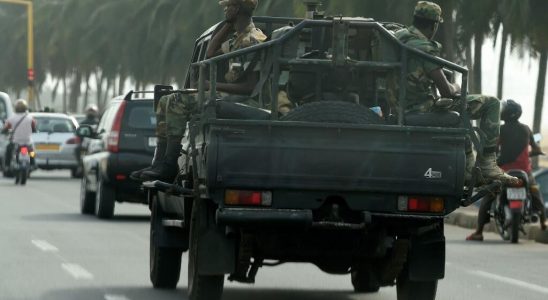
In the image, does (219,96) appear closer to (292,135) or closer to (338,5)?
(292,135)

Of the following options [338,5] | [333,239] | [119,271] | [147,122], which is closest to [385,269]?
[333,239]

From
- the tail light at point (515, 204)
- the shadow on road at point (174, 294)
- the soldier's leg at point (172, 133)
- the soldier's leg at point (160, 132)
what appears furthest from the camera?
the tail light at point (515, 204)

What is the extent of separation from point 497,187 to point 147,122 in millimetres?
11073

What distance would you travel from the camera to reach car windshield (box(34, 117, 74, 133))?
38.9 meters

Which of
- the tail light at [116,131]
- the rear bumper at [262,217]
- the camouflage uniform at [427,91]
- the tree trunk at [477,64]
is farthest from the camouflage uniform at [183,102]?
the tree trunk at [477,64]

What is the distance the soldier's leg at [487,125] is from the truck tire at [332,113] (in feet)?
3.09

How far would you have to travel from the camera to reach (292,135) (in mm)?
9938

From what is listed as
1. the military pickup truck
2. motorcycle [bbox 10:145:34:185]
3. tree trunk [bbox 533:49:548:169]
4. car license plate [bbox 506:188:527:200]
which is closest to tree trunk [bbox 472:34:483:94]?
tree trunk [bbox 533:49:548:169]

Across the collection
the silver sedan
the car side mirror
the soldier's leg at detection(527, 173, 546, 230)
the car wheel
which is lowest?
the car wheel

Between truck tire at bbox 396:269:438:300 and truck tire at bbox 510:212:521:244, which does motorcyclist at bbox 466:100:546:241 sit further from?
truck tire at bbox 396:269:438:300

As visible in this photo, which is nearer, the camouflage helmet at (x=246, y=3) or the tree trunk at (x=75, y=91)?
the camouflage helmet at (x=246, y=3)

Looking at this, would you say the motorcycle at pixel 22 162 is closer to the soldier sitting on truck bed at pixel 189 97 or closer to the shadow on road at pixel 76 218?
the shadow on road at pixel 76 218

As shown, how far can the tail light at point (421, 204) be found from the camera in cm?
1008

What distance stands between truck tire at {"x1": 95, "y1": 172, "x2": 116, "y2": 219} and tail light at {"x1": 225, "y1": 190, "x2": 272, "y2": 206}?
37.1 feet
